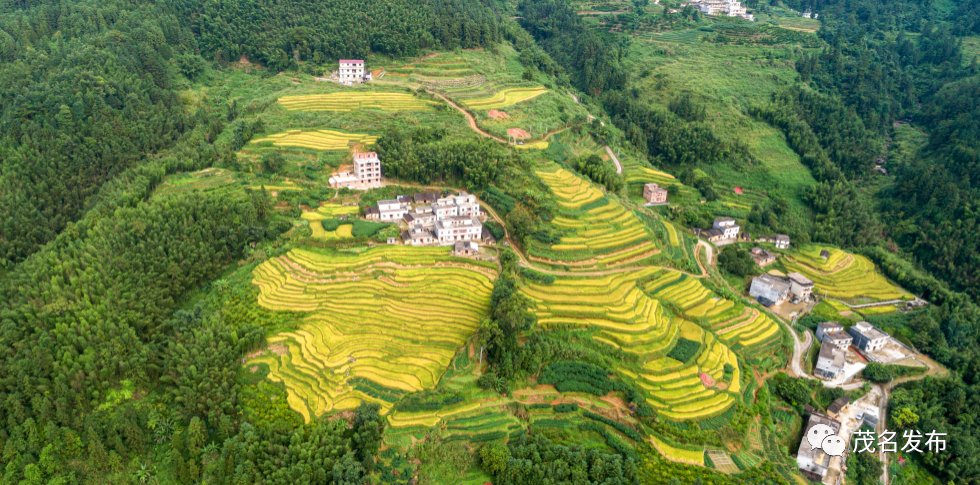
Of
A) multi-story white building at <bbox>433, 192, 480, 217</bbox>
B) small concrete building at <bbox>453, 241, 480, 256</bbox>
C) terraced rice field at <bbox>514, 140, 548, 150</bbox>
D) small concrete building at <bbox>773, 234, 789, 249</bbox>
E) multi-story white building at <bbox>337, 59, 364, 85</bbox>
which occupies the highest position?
multi-story white building at <bbox>337, 59, 364, 85</bbox>

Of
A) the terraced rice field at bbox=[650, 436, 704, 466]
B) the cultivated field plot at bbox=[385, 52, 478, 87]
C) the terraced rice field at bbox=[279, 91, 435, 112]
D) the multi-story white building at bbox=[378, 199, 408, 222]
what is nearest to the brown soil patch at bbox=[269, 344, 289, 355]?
the multi-story white building at bbox=[378, 199, 408, 222]

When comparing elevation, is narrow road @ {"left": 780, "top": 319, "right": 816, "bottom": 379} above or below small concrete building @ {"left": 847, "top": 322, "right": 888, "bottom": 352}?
below

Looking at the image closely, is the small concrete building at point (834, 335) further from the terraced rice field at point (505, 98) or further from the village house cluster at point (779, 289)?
the terraced rice field at point (505, 98)

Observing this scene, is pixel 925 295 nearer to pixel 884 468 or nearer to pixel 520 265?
pixel 884 468

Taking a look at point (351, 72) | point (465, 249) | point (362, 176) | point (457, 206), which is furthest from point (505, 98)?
point (465, 249)

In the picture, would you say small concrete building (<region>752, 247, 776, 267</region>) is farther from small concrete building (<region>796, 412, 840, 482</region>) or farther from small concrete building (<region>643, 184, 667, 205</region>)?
small concrete building (<region>796, 412, 840, 482</region>)

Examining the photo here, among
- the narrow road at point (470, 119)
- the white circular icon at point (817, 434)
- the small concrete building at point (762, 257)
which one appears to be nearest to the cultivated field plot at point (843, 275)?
the small concrete building at point (762, 257)

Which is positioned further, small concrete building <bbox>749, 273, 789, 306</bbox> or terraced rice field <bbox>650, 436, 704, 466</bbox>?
small concrete building <bbox>749, 273, 789, 306</bbox>
